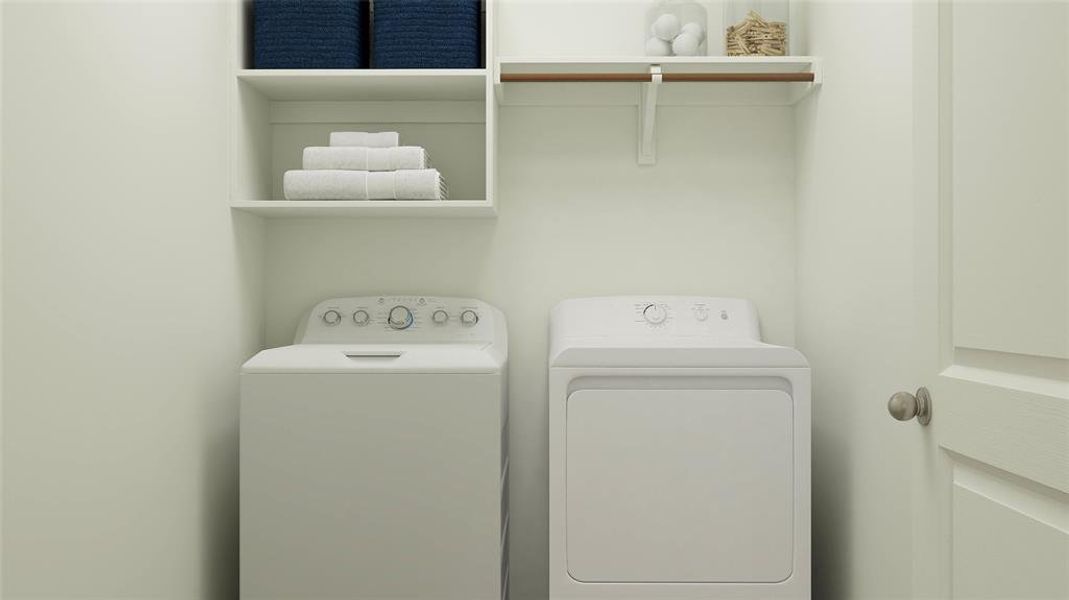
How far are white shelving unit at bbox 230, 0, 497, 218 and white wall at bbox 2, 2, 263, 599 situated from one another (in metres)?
0.09

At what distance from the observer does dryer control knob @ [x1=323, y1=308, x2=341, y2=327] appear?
2.25 metres

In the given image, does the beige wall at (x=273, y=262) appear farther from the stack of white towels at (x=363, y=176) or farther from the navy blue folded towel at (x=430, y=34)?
the navy blue folded towel at (x=430, y=34)

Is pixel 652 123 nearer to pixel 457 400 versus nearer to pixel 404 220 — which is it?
pixel 404 220

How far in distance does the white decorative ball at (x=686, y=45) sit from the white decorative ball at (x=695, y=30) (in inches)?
0.4

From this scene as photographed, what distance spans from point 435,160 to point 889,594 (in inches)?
60.4

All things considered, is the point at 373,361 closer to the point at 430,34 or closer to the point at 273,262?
the point at 273,262

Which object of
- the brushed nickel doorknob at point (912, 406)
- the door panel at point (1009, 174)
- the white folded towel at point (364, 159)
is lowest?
the brushed nickel doorknob at point (912, 406)

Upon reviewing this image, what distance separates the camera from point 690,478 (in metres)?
1.80

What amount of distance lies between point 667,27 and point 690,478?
1.13 m

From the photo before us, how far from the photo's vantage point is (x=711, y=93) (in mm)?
2273

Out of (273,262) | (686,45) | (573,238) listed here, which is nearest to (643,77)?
(686,45)

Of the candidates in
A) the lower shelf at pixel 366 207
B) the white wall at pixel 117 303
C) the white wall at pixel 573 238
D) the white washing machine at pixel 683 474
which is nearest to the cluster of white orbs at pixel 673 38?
the white wall at pixel 573 238

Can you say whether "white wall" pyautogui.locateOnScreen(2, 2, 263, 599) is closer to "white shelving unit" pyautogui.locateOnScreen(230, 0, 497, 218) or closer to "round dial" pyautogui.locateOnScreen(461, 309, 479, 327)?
"white shelving unit" pyautogui.locateOnScreen(230, 0, 497, 218)

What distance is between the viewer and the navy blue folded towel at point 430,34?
2041mm
